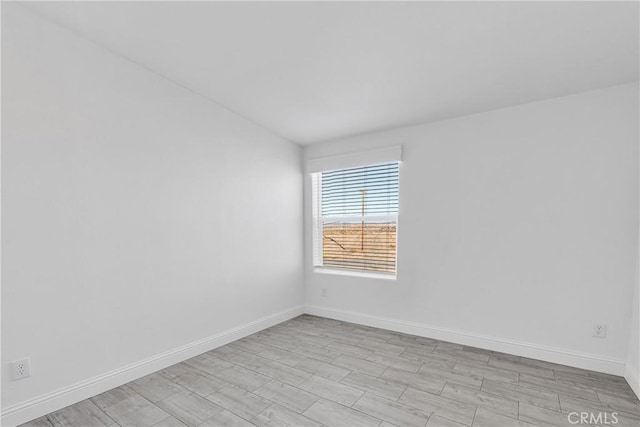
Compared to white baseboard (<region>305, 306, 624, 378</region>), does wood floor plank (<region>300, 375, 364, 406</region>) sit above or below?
below

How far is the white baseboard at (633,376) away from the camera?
2067 millimetres

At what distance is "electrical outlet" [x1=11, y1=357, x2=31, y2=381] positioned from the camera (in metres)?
1.77

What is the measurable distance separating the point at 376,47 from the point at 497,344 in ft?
9.24

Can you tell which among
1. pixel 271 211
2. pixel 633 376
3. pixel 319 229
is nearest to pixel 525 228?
pixel 633 376

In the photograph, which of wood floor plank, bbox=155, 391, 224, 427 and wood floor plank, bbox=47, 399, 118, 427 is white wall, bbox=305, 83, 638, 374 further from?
wood floor plank, bbox=47, 399, 118, 427

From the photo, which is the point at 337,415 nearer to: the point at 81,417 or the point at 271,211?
the point at 81,417

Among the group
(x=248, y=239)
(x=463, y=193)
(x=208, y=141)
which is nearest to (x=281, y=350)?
(x=248, y=239)

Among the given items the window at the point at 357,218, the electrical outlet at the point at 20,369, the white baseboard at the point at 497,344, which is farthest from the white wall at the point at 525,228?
the electrical outlet at the point at 20,369

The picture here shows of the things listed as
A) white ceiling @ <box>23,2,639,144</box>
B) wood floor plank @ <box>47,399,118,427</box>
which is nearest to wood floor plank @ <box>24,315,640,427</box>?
wood floor plank @ <box>47,399,118,427</box>

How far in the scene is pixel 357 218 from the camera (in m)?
3.76

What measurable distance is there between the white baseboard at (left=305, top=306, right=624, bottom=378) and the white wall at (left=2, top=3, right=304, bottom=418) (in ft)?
4.77

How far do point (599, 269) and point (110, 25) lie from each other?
161 inches

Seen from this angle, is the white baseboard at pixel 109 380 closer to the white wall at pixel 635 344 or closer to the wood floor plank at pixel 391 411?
the wood floor plank at pixel 391 411

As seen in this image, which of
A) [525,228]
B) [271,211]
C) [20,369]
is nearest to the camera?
[20,369]
